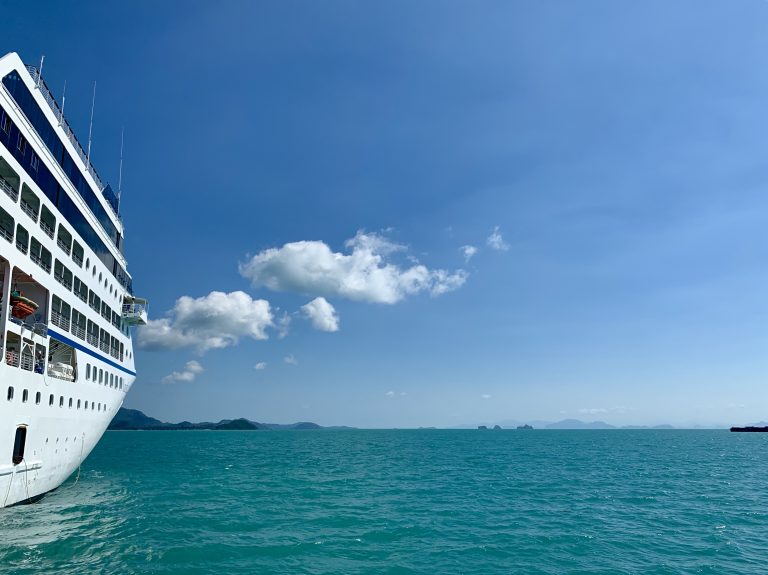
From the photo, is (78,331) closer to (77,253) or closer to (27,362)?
(77,253)

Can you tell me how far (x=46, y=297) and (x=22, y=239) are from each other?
454cm

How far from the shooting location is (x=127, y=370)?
4741 cm

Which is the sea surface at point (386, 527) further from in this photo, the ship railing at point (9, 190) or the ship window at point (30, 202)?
the ship railing at point (9, 190)

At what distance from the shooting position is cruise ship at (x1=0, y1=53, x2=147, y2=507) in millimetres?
24375

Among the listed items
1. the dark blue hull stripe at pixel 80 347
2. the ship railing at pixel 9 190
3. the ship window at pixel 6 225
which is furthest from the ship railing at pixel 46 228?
the dark blue hull stripe at pixel 80 347

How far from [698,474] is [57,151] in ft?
245

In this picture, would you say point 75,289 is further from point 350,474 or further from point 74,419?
point 350,474

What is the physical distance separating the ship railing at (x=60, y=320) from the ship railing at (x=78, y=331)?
1107 millimetres

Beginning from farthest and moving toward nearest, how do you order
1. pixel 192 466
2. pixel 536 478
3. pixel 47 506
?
1. pixel 192 466
2. pixel 536 478
3. pixel 47 506

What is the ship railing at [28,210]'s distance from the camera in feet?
86.6

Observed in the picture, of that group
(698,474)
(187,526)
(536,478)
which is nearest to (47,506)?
(187,526)

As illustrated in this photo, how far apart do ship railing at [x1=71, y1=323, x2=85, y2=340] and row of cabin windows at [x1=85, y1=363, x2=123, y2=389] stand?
218 centimetres

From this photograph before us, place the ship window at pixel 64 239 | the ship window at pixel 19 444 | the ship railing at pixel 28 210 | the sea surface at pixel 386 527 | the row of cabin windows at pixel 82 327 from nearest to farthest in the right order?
the sea surface at pixel 386 527 → the ship window at pixel 19 444 → the ship railing at pixel 28 210 → the row of cabin windows at pixel 82 327 → the ship window at pixel 64 239

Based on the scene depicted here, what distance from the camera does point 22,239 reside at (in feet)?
83.9
